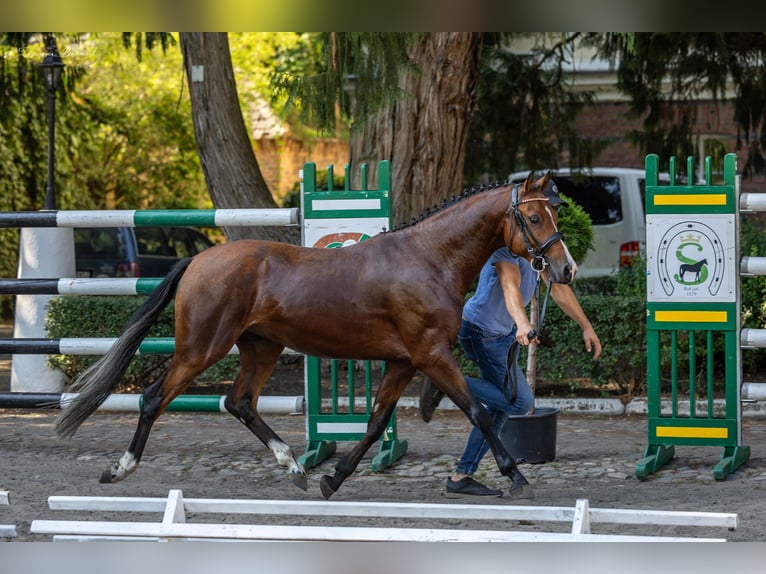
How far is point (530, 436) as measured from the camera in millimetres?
7473

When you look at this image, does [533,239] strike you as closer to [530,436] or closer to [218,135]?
[530,436]

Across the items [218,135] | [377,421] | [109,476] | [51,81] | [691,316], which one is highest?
[51,81]

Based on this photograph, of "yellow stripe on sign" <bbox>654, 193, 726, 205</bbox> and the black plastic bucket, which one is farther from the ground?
"yellow stripe on sign" <bbox>654, 193, 726, 205</bbox>

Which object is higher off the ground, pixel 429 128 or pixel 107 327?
pixel 429 128

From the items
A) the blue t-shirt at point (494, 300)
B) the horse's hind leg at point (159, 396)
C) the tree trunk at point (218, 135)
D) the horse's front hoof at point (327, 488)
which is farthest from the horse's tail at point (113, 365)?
the tree trunk at point (218, 135)

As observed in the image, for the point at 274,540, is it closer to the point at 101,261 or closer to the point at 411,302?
the point at 411,302

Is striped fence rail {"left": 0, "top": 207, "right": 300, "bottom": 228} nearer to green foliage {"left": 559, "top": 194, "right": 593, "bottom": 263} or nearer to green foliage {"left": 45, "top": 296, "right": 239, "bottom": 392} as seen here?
green foliage {"left": 559, "top": 194, "right": 593, "bottom": 263}

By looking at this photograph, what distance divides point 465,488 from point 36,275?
4940 mm

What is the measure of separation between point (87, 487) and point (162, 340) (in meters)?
1.34

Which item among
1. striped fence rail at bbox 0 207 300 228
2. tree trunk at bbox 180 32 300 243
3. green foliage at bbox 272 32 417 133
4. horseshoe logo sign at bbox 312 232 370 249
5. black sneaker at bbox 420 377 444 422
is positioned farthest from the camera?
tree trunk at bbox 180 32 300 243

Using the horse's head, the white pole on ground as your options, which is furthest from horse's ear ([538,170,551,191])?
the white pole on ground

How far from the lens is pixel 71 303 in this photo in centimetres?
1032

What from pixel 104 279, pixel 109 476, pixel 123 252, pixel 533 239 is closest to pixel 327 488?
pixel 109 476

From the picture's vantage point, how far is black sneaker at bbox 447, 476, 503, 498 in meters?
6.48
